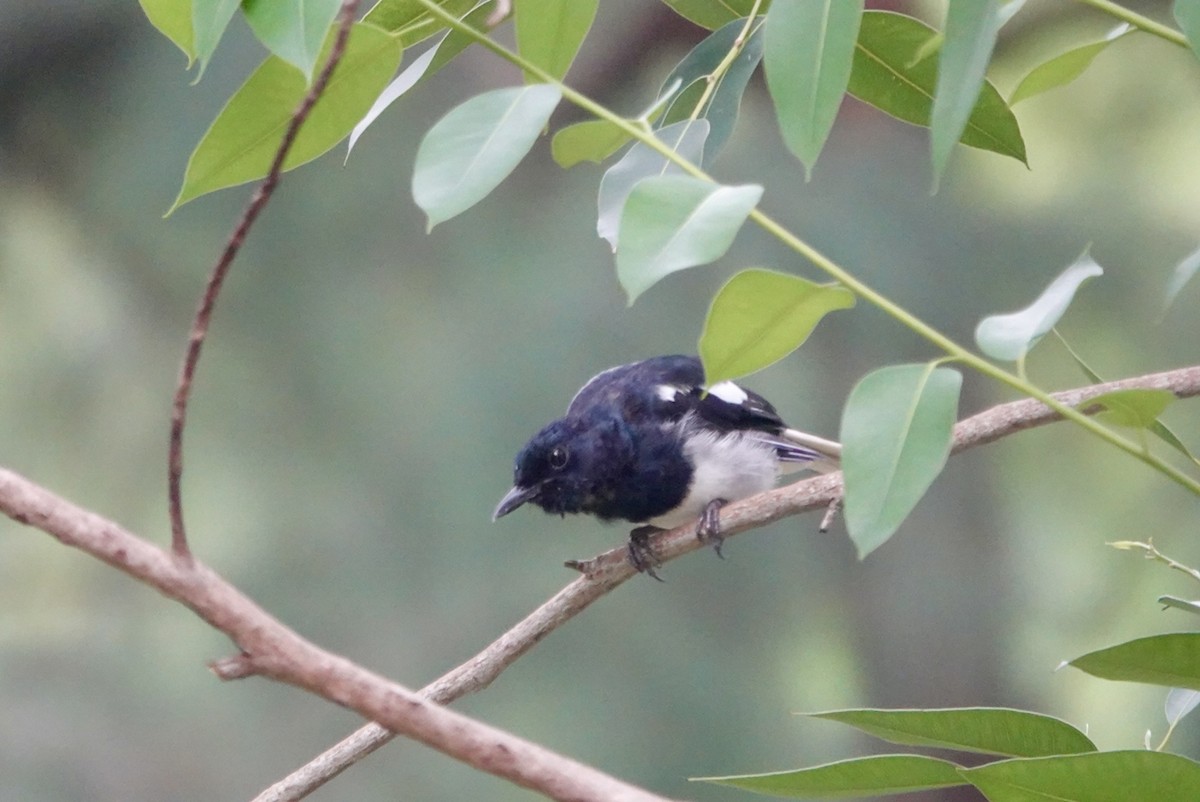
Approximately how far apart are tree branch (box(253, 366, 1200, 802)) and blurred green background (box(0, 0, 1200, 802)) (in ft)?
3.58

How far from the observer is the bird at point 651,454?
187 cm

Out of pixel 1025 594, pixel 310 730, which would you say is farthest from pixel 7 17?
pixel 1025 594

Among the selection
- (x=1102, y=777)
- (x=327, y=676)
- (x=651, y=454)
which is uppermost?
(x=651, y=454)

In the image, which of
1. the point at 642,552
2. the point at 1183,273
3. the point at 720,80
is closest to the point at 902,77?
the point at 720,80

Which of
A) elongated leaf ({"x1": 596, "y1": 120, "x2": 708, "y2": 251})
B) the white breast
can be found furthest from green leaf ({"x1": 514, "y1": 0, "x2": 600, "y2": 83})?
the white breast

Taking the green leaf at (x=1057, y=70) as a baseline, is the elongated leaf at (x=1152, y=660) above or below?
below

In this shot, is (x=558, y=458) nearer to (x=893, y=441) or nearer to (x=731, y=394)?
(x=731, y=394)

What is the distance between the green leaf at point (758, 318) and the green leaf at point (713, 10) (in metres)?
0.54

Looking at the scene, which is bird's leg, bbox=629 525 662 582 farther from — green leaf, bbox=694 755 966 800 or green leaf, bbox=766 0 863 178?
green leaf, bbox=766 0 863 178

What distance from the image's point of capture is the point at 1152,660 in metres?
0.70

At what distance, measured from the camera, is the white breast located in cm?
190

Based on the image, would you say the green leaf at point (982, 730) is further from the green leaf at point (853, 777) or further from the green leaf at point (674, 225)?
the green leaf at point (674, 225)

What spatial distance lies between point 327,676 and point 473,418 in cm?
193

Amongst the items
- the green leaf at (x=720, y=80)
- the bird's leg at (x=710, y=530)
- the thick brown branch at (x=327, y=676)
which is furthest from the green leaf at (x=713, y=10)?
the thick brown branch at (x=327, y=676)
